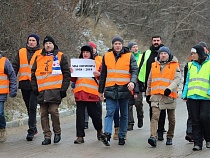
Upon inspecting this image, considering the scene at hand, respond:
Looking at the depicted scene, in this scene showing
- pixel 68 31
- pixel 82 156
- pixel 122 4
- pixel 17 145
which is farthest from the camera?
pixel 122 4

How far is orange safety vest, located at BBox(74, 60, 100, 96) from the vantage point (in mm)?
9648

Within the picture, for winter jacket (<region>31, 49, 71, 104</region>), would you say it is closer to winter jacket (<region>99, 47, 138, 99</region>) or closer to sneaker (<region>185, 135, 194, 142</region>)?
winter jacket (<region>99, 47, 138, 99</region>)

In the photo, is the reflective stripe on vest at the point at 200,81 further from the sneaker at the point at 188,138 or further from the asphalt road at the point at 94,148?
the sneaker at the point at 188,138

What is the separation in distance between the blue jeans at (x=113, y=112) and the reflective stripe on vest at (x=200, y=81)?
126 cm

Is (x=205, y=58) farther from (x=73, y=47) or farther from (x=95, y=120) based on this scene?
(x=73, y=47)

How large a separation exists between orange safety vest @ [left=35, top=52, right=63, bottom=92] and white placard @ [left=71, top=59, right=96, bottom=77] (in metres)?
0.41

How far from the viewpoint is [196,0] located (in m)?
34.5

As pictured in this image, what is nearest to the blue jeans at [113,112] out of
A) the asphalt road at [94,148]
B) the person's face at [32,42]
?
the asphalt road at [94,148]

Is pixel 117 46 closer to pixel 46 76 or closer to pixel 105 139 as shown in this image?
pixel 46 76

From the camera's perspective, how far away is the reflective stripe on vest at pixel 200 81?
898cm

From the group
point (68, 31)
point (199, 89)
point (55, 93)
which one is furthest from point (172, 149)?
point (68, 31)

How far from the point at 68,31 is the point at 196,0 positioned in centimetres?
1745

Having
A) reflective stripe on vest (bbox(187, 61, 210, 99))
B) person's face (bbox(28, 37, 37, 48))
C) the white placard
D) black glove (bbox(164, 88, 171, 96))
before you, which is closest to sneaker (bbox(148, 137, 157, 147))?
black glove (bbox(164, 88, 171, 96))

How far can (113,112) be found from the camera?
9406 millimetres
